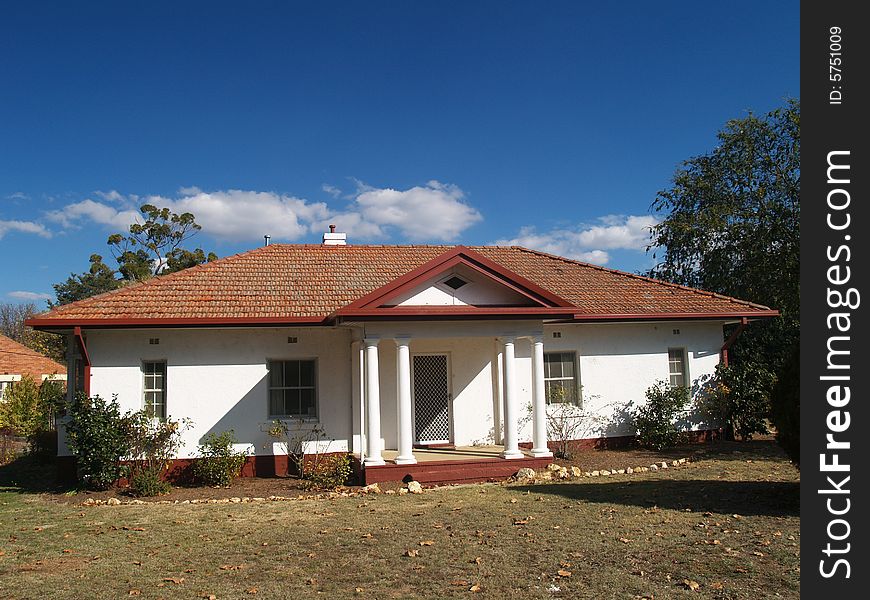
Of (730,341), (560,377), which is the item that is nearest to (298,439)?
(560,377)

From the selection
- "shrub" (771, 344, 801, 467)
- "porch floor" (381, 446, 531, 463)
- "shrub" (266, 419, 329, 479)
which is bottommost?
"porch floor" (381, 446, 531, 463)

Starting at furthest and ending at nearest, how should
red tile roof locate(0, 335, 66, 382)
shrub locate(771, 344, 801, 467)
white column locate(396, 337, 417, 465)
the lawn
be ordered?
red tile roof locate(0, 335, 66, 382), white column locate(396, 337, 417, 465), shrub locate(771, 344, 801, 467), the lawn

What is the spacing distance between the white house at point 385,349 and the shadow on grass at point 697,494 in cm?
219

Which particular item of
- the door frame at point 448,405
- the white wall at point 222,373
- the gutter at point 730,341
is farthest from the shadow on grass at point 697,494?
the gutter at point 730,341

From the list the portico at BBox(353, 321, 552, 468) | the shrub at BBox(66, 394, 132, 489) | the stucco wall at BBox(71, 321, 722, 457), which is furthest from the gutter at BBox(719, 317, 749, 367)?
the shrub at BBox(66, 394, 132, 489)

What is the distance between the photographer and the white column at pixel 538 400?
13.4m

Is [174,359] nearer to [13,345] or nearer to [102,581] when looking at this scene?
[102,581]

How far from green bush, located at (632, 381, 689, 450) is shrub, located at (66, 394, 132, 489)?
11.0 metres

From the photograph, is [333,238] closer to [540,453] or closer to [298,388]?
[298,388]

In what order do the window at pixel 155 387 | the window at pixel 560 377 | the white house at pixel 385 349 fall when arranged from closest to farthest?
the white house at pixel 385 349
the window at pixel 155 387
the window at pixel 560 377

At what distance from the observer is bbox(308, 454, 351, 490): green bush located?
12289mm

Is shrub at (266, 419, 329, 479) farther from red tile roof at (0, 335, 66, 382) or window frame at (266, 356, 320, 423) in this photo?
red tile roof at (0, 335, 66, 382)

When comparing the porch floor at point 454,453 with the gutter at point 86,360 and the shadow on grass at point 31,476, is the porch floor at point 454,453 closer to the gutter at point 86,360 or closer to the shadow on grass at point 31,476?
the gutter at point 86,360

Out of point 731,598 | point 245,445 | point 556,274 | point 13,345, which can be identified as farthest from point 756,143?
point 13,345
